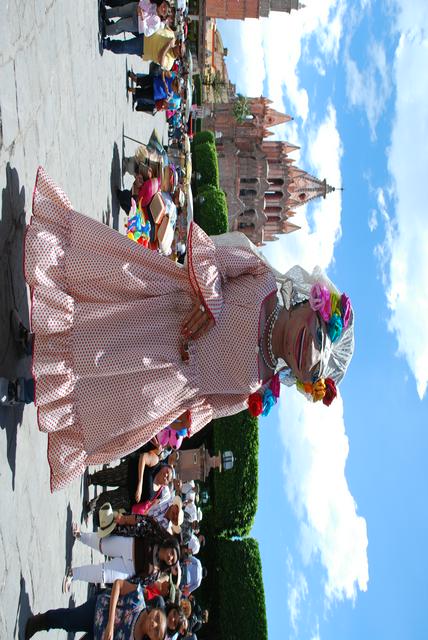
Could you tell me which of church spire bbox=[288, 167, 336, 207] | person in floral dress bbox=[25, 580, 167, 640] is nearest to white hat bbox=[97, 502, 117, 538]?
person in floral dress bbox=[25, 580, 167, 640]

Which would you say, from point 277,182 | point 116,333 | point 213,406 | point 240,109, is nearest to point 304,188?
point 277,182

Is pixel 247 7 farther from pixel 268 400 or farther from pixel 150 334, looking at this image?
pixel 150 334

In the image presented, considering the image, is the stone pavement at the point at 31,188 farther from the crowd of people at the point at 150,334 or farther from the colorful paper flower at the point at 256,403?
the colorful paper flower at the point at 256,403

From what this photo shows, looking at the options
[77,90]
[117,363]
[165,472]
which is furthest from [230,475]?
[117,363]

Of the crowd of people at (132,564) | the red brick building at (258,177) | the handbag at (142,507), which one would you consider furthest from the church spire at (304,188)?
the handbag at (142,507)

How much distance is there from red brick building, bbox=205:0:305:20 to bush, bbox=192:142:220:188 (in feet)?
85.0

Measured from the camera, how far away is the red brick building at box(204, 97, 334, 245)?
40.6 m

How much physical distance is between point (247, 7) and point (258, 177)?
16.7m

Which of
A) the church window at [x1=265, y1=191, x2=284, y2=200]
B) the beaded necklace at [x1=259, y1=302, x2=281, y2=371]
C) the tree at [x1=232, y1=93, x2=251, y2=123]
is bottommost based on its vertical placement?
the beaded necklace at [x1=259, y1=302, x2=281, y2=371]

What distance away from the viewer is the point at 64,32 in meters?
5.55

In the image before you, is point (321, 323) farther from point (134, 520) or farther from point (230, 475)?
point (230, 475)

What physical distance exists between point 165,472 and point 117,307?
395cm

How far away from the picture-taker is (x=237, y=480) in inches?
592

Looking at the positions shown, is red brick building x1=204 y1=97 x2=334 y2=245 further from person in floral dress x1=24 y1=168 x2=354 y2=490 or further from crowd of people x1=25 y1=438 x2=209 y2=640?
person in floral dress x1=24 y1=168 x2=354 y2=490
